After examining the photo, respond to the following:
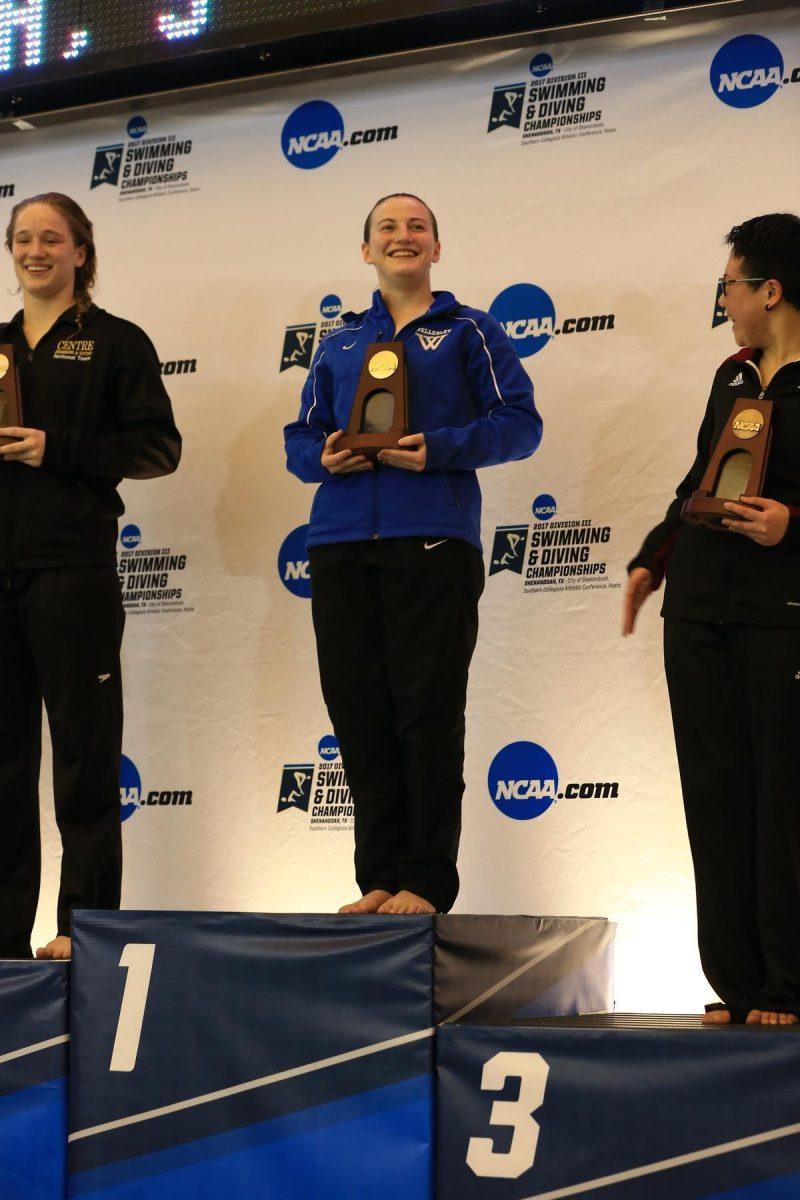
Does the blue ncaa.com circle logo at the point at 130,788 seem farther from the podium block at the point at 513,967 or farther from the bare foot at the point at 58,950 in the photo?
the podium block at the point at 513,967

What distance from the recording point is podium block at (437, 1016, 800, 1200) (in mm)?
2320

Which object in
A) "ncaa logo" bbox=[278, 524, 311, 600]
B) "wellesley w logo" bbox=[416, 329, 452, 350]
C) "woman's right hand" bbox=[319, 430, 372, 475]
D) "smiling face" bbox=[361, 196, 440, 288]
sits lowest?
"ncaa logo" bbox=[278, 524, 311, 600]

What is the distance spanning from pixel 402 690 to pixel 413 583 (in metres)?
0.22

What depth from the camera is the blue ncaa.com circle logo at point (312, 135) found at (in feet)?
13.7

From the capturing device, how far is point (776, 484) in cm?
268

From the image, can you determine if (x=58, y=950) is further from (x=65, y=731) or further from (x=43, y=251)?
(x=43, y=251)

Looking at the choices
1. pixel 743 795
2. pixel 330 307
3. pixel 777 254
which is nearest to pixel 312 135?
pixel 330 307

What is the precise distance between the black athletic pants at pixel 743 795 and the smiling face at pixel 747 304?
562 mm

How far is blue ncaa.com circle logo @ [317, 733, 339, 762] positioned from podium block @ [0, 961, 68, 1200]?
1.24m

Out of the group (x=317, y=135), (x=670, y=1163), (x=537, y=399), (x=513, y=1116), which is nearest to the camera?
(x=670, y=1163)

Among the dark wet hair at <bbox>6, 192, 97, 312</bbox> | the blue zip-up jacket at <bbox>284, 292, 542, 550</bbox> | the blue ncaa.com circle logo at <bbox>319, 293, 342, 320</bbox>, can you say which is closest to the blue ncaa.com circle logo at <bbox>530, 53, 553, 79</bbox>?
the blue ncaa.com circle logo at <bbox>319, 293, 342, 320</bbox>

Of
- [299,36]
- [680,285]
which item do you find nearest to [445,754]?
[680,285]

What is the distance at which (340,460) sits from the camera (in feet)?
9.95

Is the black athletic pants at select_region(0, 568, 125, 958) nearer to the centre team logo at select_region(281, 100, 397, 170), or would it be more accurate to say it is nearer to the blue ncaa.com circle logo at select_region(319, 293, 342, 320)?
the blue ncaa.com circle logo at select_region(319, 293, 342, 320)
